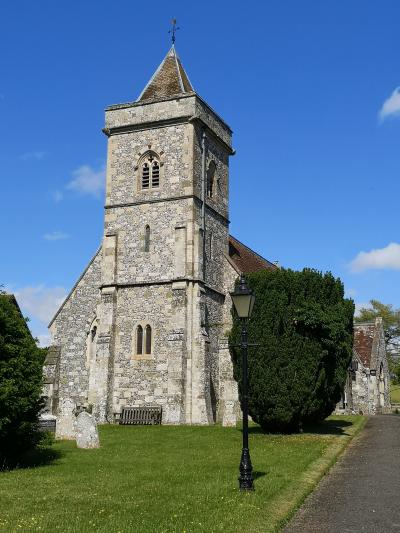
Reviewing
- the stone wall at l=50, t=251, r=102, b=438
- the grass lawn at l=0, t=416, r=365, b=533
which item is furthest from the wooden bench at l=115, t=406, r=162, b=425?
the grass lawn at l=0, t=416, r=365, b=533

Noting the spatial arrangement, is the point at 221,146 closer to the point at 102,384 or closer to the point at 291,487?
the point at 102,384

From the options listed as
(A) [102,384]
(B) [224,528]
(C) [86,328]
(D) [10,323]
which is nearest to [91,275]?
(C) [86,328]

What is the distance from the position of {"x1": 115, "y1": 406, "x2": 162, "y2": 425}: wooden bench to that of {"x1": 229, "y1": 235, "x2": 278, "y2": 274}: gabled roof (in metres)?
8.18

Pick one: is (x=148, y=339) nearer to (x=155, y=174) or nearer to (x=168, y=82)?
(x=155, y=174)

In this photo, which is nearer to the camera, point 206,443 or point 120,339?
point 206,443

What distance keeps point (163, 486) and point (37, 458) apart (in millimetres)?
4993

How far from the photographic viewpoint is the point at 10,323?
45.4 ft

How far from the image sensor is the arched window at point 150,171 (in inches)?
1147

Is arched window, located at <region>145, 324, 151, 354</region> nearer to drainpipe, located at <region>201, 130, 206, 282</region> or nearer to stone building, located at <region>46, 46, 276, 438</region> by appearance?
stone building, located at <region>46, 46, 276, 438</region>

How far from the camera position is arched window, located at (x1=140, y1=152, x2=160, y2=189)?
95.6 feet

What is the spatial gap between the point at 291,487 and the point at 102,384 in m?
16.9

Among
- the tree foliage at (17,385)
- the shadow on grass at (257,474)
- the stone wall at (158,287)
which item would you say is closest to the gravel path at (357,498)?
the shadow on grass at (257,474)

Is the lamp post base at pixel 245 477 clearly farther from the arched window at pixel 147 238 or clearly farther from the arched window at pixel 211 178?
the arched window at pixel 211 178

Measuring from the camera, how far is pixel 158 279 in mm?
27531
